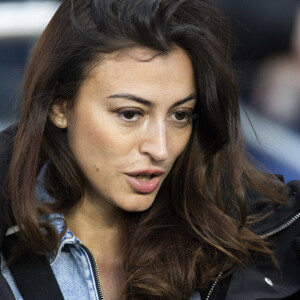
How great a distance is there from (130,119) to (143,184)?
0.72 feet

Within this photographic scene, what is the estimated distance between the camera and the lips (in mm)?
2119

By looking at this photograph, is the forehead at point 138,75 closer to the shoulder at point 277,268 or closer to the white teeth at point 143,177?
the white teeth at point 143,177

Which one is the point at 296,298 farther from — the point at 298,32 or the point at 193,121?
the point at 298,32

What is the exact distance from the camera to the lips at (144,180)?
2119 millimetres

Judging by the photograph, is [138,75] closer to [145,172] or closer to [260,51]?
[145,172]

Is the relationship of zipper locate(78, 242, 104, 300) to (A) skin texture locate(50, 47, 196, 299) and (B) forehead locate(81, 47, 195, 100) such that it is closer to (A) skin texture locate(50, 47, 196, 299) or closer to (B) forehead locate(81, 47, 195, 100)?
(A) skin texture locate(50, 47, 196, 299)

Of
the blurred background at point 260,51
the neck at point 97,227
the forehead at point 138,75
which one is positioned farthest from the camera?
the blurred background at point 260,51

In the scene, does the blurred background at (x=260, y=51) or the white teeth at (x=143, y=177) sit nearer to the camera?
the white teeth at (x=143, y=177)

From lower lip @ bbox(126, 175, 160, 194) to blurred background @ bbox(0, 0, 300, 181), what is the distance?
97 centimetres

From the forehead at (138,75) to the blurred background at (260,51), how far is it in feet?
3.40

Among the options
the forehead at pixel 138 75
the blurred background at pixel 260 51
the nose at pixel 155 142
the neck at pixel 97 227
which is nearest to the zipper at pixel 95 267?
the neck at pixel 97 227

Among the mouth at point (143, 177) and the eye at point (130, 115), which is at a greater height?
the eye at point (130, 115)

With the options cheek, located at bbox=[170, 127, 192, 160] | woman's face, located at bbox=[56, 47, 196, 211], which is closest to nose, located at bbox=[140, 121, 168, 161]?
woman's face, located at bbox=[56, 47, 196, 211]

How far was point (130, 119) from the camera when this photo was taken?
2.08m
